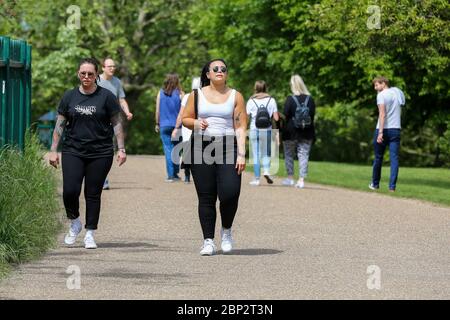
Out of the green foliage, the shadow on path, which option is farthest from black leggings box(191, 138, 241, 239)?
the green foliage

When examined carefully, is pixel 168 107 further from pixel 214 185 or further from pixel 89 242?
pixel 214 185

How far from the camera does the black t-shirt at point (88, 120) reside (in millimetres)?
11820

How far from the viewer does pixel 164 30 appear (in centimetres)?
5609

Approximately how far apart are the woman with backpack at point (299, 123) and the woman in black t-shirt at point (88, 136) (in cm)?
899

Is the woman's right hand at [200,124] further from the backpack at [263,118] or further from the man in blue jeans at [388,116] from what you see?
the backpack at [263,118]

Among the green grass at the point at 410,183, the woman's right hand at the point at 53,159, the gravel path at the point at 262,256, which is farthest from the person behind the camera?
the green grass at the point at 410,183

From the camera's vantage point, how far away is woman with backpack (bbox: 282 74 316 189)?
819 inches

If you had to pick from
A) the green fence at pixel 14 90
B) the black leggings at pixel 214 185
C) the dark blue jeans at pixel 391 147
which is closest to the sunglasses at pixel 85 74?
the black leggings at pixel 214 185

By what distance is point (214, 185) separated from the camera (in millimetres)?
11562

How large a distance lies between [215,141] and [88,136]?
48.4 inches

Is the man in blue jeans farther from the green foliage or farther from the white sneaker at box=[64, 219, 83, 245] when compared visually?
the white sneaker at box=[64, 219, 83, 245]

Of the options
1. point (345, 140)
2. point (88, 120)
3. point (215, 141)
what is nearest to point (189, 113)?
point (215, 141)

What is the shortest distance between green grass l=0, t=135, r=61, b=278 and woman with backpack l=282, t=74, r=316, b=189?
6398mm
